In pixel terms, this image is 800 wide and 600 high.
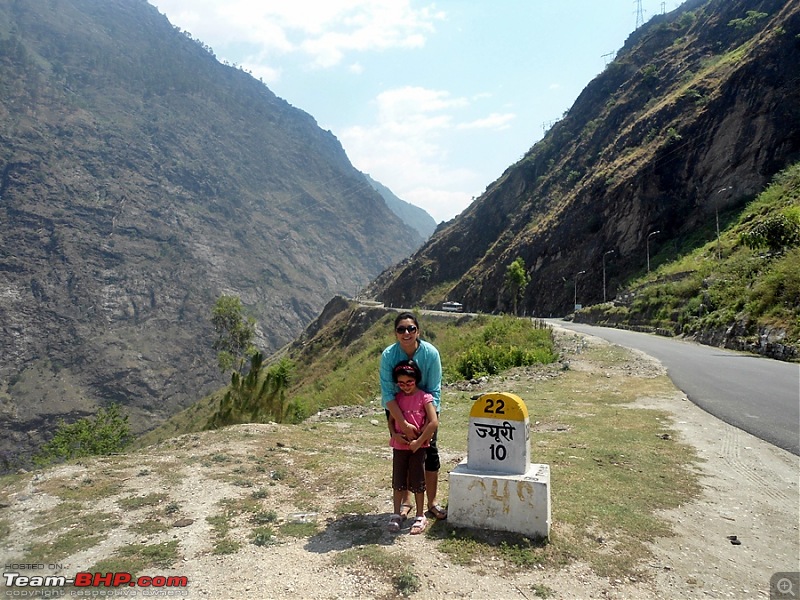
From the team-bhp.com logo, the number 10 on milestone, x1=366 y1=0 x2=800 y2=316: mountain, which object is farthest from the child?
x1=366 y1=0 x2=800 y2=316: mountain

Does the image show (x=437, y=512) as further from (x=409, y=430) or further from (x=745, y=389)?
(x=745, y=389)

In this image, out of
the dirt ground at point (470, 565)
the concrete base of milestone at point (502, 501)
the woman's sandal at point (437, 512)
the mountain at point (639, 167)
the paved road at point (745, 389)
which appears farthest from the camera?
the mountain at point (639, 167)

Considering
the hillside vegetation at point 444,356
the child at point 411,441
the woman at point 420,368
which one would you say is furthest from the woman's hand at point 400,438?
the hillside vegetation at point 444,356

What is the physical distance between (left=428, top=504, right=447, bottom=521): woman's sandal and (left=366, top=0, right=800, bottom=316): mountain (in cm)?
5261

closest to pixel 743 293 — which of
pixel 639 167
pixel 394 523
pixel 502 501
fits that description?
pixel 502 501

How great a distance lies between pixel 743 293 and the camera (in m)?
22.0

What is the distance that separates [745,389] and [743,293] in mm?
13019

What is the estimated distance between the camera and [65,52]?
7234 inches

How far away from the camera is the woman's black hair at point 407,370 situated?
4402mm

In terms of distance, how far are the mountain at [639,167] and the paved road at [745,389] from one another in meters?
37.7

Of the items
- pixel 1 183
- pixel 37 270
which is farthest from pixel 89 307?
pixel 1 183

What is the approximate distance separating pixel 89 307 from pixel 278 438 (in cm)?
12745

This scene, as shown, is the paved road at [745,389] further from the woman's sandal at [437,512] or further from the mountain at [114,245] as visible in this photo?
the mountain at [114,245]

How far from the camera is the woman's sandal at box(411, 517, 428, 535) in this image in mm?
4320
